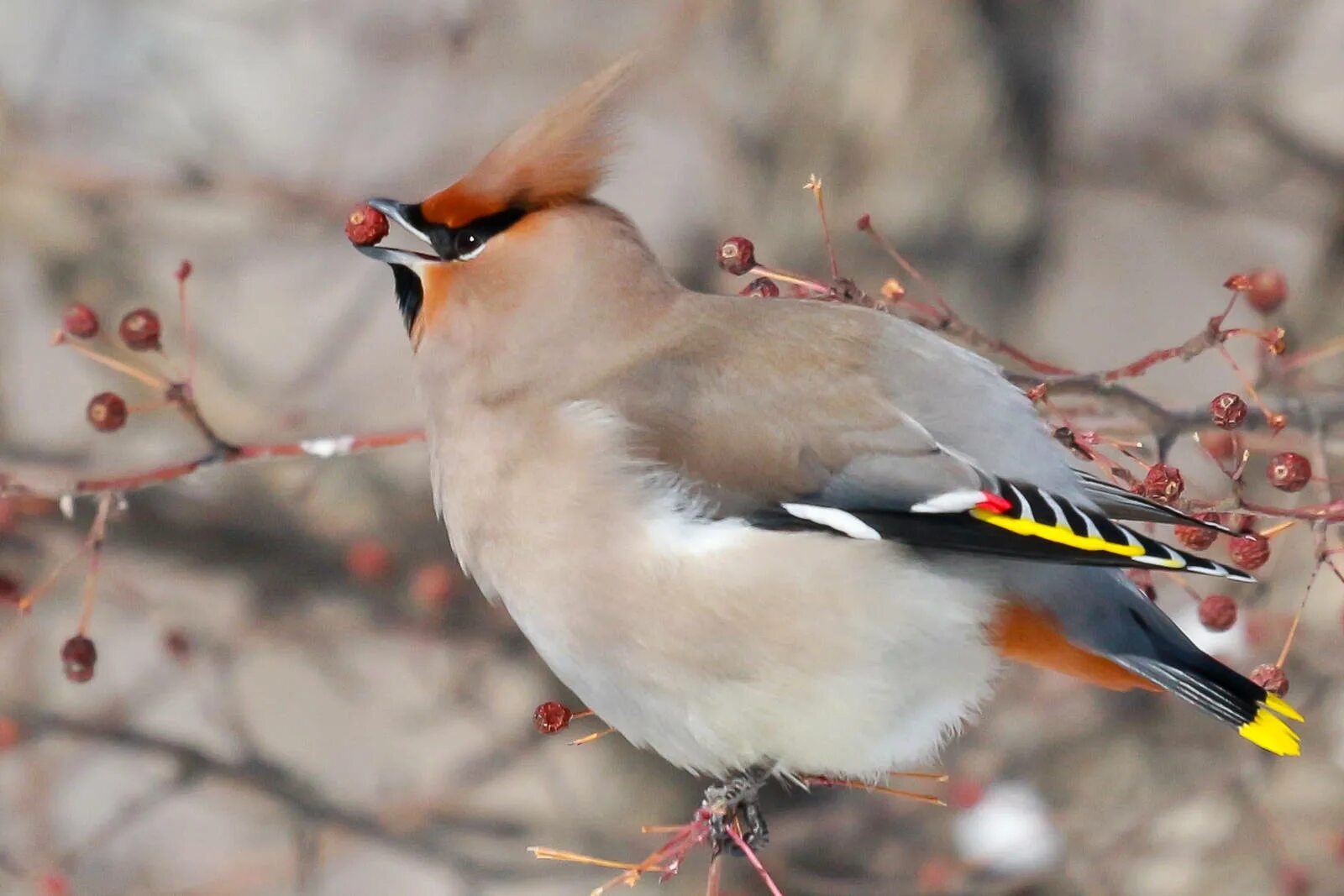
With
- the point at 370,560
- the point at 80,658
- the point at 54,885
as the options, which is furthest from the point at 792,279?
the point at 54,885

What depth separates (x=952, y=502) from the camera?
6.36 feet

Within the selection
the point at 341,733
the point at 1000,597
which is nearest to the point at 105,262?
the point at 341,733

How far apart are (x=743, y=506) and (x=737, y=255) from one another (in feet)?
1.20

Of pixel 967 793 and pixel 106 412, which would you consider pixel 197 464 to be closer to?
pixel 106 412

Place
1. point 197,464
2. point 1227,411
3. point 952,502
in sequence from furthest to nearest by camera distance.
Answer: point 197,464
point 952,502
point 1227,411

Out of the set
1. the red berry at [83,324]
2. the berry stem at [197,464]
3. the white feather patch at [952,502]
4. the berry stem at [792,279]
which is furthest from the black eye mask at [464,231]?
the white feather patch at [952,502]

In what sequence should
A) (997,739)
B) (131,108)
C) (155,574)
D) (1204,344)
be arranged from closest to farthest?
(1204,344)
(997,739)
(155,574)
(131,108)

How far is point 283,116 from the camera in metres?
5.63

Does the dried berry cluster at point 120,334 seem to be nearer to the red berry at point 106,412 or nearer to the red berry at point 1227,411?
the red berry at point 106,412

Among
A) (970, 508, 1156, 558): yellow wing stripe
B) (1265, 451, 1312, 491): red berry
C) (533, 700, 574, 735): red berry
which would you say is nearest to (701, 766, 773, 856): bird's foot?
(533, 700, 574, 735): red berry

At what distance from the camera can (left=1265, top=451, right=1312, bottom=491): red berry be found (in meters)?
1.86

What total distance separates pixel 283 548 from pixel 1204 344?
10.5 feet

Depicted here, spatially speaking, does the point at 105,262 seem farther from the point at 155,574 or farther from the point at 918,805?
the point at 918,805

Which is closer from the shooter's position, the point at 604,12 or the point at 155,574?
the point at 155,574
